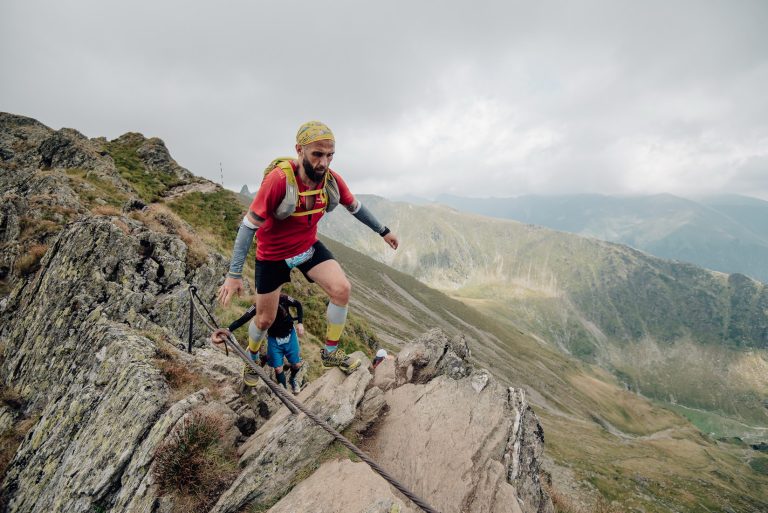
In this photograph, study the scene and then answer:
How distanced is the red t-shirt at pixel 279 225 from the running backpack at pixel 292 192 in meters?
0.07

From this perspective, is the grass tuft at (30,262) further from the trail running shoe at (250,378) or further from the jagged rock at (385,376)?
the jagged rock at (385,376)

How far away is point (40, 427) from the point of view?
8.11m

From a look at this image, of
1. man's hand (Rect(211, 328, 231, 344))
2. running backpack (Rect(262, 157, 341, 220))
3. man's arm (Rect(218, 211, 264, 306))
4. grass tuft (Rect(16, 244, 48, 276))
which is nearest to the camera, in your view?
man's arm (Rect(218, 211, 264, 306))

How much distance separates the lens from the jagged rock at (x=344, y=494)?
5.23 meters

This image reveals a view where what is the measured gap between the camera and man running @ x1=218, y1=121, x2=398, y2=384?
6.28 metres

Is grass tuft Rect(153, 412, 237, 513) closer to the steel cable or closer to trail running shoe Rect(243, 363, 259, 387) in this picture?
the steel cable

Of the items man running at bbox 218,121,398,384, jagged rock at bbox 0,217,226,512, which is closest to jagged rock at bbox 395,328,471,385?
man running at bbox 218,121,398,384

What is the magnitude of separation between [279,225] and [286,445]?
4.14 m

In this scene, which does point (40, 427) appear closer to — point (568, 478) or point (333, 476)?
point (333, 476)

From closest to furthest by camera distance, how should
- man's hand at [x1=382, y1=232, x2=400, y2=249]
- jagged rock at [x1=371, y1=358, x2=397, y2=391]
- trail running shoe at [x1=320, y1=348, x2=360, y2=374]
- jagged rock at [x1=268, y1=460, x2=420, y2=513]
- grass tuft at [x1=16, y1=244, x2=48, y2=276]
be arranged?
jagged rock at [x1=268, y1=460, x2=420, y2=513] < trail running shoe at [x1=320, y1=348, x2=360, y2=374] < man's hand at [x1=382, y1=232, x2=400, y2=249] < jagged rock at [x1=371, y1=358, x2=397, y2=391] < grass tuft at [x1=16, y1=244, x2=48, y2=276]

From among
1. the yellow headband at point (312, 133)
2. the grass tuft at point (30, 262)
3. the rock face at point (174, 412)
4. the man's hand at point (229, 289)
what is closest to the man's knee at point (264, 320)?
the man's hand at point (229, 289)

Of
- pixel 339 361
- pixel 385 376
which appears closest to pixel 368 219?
pixel 339 361

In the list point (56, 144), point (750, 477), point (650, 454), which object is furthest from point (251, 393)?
point (750, 477)

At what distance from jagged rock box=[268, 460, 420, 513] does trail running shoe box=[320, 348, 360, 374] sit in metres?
2.56
